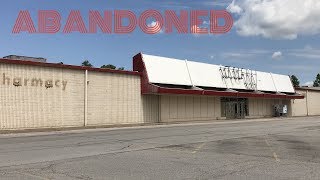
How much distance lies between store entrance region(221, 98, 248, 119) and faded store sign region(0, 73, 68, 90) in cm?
2194

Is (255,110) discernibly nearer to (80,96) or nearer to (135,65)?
(135,65)

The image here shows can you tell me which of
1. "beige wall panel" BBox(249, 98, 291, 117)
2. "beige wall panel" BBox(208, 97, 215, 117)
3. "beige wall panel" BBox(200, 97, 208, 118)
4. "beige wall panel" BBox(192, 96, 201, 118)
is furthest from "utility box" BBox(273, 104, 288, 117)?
"beige wall panel" BBox(192, 96, 201, 118)

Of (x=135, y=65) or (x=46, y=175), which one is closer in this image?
(x=46, y=175)

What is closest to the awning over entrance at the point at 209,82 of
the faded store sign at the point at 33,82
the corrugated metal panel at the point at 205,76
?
the corrugated metal panel at the point at 205,76

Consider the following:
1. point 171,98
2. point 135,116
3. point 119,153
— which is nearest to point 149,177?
point 119,153

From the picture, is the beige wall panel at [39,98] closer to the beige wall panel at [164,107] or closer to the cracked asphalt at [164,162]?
the beige wall panel at [164,107]

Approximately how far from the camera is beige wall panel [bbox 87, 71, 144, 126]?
34.4m

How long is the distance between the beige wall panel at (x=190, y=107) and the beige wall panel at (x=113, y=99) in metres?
3.07

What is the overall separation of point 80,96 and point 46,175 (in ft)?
79.0

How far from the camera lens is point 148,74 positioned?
38.4 meters

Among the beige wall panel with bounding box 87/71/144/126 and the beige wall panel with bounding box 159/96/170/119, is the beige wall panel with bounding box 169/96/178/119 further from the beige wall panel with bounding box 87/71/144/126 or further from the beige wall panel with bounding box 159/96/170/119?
the beige wall panel with bounding box 87/71/144/126

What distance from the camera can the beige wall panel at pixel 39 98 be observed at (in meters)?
28.6

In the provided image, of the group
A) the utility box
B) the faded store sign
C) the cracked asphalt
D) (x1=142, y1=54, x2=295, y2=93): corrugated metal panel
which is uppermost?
(x1=142, y1=54, x2=295, y2=93): corrugated metal panel

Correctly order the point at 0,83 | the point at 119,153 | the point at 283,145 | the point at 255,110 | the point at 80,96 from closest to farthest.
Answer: the point at 119,153 → the point at 283,145 → the point at 0,83 → the point at 80,96 → the point at 255,110
